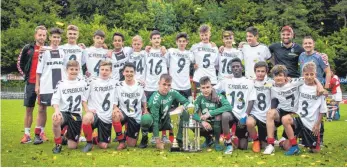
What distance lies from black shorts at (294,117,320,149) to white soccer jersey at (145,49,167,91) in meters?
3.02

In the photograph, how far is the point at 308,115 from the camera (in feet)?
26.3

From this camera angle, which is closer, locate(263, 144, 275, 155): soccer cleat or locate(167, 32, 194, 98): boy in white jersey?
locate(263, 144, 275, 155): soccer cleat

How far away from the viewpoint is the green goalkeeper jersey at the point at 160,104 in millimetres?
8380

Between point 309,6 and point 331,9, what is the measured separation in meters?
1.95

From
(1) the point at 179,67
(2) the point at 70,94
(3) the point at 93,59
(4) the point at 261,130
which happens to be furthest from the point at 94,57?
(4) the point at 261,130

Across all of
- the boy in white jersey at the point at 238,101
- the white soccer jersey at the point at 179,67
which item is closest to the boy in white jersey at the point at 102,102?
the white soccer jersey at the point at 179,67

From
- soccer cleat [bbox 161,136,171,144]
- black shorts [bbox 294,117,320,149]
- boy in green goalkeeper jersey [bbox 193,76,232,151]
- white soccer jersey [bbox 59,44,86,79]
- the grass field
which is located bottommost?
the grass field

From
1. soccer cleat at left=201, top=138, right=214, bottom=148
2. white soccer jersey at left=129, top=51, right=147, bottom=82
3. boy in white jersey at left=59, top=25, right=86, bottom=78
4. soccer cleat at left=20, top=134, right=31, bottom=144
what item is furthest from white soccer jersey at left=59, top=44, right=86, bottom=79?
soccer cleat at left=201, top=138, right=214, bottom=148

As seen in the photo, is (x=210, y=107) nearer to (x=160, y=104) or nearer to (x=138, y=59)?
(x=160, y=104)

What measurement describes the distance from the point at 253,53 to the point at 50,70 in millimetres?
3971

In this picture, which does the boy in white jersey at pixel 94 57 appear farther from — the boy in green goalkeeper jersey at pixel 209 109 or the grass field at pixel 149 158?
the boy in green goalkeeper jersey at pixel 209 109

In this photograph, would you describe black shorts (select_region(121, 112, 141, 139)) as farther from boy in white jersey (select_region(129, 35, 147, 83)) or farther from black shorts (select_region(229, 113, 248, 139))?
black shorts (select_region(229, 113, 248, 139))

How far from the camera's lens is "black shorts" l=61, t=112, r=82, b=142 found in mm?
8203

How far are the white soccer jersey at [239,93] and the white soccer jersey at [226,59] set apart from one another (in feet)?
3.83
